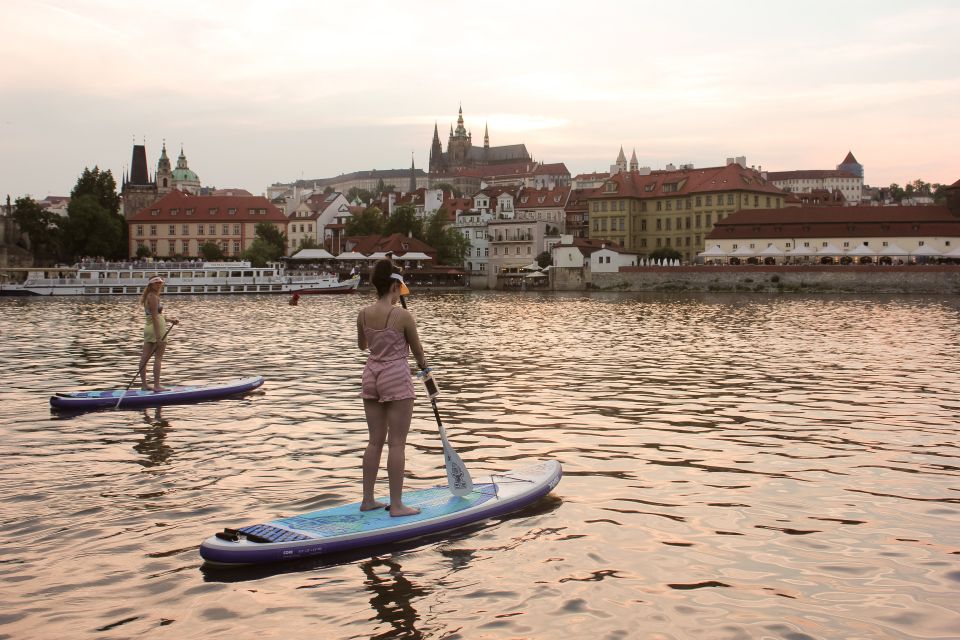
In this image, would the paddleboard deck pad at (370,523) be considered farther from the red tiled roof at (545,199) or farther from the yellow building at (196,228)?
the yellow building at (196,228)

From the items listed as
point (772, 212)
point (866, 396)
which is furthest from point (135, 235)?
point (866, 396)

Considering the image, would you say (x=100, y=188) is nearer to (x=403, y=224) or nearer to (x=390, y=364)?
(x=403, y=224)

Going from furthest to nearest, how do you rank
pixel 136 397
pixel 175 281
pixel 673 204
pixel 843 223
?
pixel 673 204 → pixel 843 223 → pixel 175 281 → pixel 136 397

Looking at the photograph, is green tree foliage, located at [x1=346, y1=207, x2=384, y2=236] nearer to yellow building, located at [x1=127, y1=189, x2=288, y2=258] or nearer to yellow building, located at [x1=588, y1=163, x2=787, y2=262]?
yellow building, located at [x1=127, y1=189, x2=288, y2=258]

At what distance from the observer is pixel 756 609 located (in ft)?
23.3

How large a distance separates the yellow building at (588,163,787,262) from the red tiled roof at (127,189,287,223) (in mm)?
45447

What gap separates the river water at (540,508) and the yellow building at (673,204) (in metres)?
96.4

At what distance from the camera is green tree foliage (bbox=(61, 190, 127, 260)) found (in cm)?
10731

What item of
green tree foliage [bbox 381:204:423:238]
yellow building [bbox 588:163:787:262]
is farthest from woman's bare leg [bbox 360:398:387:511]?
green tree foliage [bbox 381:204:423:238]

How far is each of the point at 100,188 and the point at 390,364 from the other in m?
119

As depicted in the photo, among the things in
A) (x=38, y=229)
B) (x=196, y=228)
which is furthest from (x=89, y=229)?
(x=196, y=228)

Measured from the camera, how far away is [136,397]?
16281mm

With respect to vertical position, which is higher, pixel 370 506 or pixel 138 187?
pixel 138 187

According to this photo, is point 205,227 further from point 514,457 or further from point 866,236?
point 514,457
